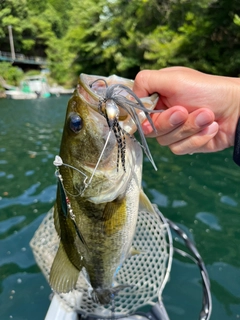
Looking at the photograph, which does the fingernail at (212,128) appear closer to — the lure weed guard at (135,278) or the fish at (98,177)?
the fish at (98,177)

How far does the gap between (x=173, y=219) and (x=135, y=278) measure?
1.65 metres

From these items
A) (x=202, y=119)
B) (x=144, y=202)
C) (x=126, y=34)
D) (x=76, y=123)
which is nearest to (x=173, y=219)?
(x=144, y=202)

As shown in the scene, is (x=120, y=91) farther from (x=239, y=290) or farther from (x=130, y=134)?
(x=239, y=290)

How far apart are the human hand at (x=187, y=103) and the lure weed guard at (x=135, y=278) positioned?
67cm

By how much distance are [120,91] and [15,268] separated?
8.62 ft

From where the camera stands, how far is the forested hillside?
14.9m

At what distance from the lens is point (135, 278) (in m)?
2.50

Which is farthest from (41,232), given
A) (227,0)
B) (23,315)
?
(227,0)

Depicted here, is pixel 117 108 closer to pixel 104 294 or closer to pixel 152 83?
pixel 152 83

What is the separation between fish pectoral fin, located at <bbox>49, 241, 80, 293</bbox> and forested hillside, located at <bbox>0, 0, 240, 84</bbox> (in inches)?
473

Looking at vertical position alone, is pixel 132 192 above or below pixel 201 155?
above

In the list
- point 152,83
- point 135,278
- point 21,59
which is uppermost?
point 152,83

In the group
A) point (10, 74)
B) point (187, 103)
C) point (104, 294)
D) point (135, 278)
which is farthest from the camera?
point (10, 74)

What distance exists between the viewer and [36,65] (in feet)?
117
